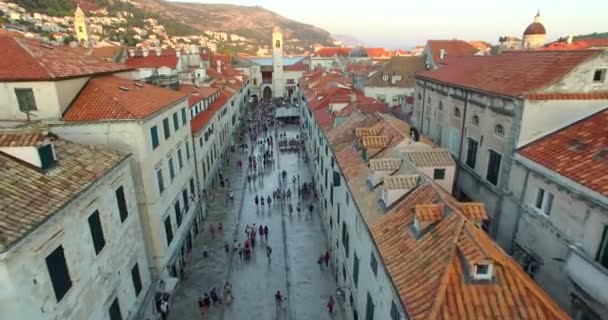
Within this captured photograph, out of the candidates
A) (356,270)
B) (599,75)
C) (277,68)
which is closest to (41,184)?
(356,270)

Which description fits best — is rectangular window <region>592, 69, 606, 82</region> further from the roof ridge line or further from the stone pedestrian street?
the stone pedestrian street

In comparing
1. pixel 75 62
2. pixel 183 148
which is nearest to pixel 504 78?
pixel 183 148

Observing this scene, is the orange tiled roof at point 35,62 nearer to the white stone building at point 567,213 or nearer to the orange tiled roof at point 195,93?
the orange tiled roof at point 195,93

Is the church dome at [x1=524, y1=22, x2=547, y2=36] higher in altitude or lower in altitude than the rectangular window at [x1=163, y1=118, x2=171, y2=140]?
higher

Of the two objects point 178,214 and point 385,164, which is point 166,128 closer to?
point 178,214

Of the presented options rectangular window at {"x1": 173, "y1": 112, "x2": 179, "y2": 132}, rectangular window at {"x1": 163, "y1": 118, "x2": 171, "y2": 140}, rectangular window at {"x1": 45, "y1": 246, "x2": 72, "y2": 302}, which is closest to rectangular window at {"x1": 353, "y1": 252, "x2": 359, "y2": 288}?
rectangular window at {"x1": 45, "y1": 246, "x2": 72, "y2": 302}

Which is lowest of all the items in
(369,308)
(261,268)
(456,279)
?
(261,268)
